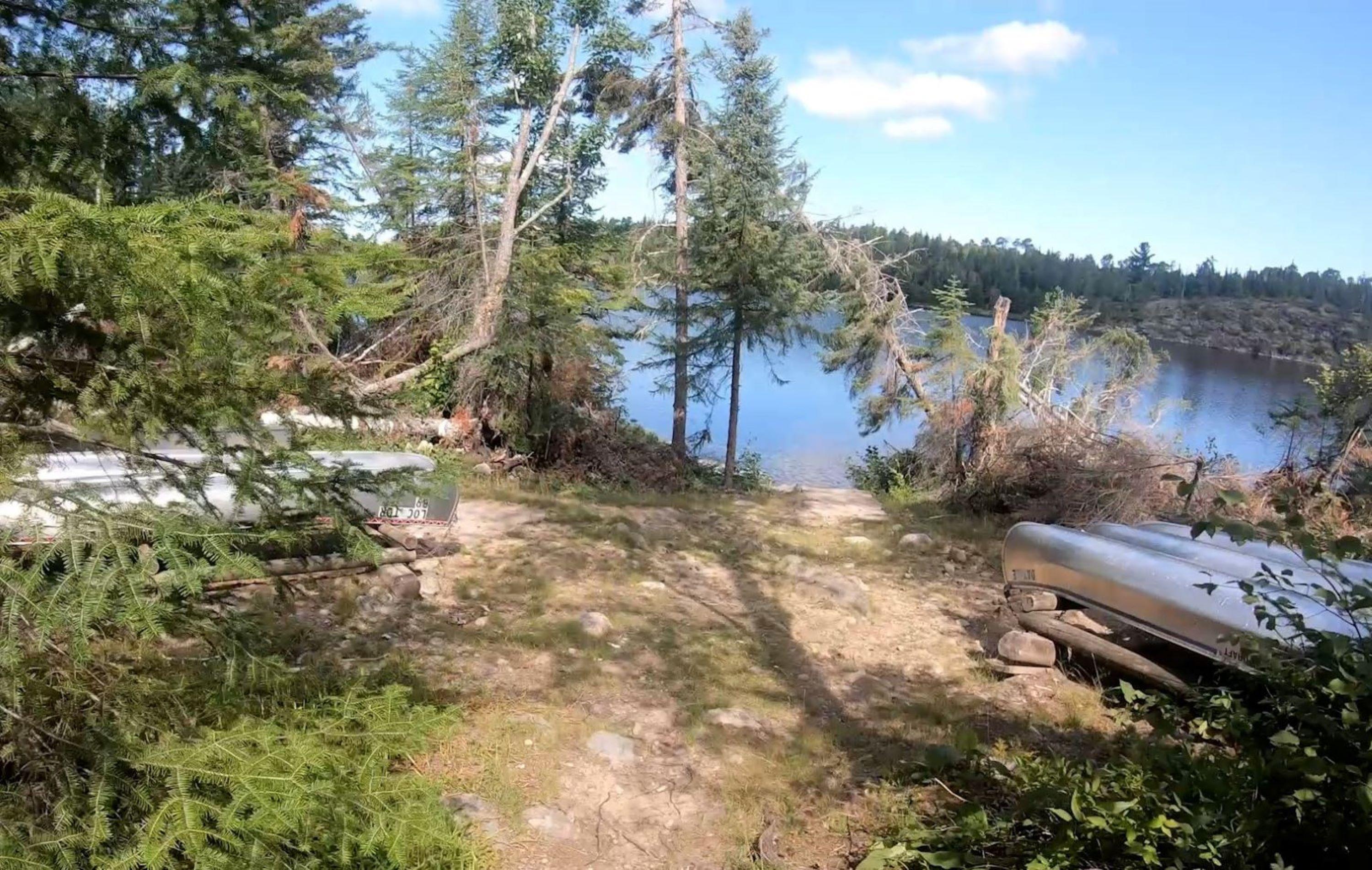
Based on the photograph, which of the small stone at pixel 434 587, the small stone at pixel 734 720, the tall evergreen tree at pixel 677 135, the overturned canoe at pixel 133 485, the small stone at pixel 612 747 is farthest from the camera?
the tall evergreen tree at pixel 677 135

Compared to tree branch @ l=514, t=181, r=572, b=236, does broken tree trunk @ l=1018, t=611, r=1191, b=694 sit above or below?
below

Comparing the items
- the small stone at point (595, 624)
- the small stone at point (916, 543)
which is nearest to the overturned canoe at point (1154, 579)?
the small stone at point (916, 543)

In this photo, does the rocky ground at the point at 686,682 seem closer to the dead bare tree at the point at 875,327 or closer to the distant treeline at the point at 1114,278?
the dead bare tree at the point at 875,327

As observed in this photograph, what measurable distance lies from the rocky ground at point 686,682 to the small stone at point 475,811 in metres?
0.01

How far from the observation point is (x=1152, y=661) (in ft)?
16.7

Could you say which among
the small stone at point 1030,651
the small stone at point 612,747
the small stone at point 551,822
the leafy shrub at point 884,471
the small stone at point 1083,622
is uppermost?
the small stone at point 1083,622

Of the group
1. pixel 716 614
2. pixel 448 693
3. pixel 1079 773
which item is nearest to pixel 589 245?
pixel 716 614

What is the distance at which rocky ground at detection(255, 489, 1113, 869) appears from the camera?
370cm

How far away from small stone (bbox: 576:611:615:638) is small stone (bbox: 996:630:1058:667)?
9.26 feet

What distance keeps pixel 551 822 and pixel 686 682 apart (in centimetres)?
179

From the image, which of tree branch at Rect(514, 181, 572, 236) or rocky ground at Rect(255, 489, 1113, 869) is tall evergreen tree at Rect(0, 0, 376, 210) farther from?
tree branch at Rect(514, 181, 572, 236)

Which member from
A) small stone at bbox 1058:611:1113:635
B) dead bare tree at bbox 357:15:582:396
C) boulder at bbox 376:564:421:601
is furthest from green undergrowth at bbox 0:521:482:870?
dead bare tree at bbox 357:15:582:396

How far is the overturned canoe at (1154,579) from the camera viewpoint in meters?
4.31

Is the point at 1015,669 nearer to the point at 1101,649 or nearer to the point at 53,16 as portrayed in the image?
the point at 1101,649
